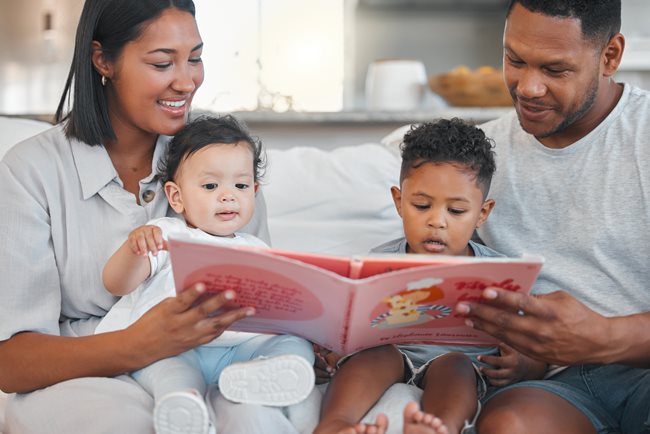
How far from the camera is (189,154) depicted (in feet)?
5.55

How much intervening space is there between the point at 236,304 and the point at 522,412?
538 mm

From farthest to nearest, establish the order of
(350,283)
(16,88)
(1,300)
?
(16,88) < (1,300) < (350,283)

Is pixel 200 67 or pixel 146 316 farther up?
pixel 200 67

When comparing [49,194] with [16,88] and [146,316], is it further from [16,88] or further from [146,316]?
[16,88]

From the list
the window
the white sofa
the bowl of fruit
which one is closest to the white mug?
the bowl of fruit

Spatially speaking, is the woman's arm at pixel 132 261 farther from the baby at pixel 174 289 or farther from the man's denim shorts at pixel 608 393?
the man's denim shorts at pixel 608 393

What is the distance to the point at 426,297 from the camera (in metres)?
1.27

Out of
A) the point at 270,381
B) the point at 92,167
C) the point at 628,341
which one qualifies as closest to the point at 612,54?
the point at 628,341

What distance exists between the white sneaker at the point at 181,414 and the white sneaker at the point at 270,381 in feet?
0.35

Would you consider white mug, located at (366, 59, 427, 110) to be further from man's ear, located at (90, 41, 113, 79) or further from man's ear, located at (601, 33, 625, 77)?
man's ear, located at (90, 41, 113, 79)

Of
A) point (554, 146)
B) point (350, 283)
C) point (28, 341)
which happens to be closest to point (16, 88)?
point (28, 341)

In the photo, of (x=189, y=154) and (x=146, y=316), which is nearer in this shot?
(x=146, y=316)

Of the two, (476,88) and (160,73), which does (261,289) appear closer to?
(160,73)

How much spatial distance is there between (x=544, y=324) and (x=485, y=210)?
500mm
